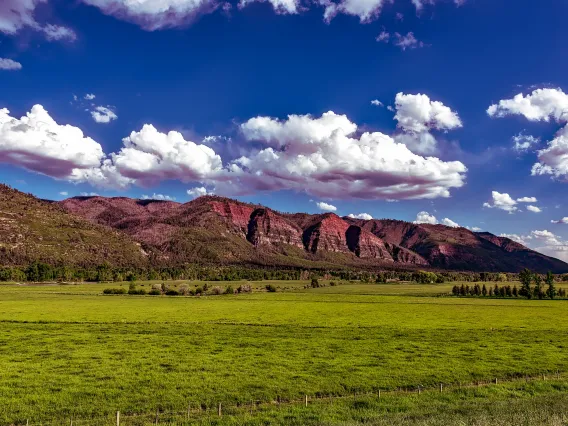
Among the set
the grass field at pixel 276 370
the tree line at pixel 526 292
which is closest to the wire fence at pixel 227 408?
the grass field at pixel 276 370

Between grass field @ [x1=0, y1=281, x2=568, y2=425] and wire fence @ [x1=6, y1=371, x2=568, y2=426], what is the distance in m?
0.20

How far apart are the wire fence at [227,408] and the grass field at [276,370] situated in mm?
196

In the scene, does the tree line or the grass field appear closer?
the grass field

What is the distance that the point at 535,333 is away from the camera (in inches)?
2156

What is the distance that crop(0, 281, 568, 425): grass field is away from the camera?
79.2ft

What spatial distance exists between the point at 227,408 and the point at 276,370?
834cm

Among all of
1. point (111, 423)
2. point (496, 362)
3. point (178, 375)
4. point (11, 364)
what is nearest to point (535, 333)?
point (496, 362)

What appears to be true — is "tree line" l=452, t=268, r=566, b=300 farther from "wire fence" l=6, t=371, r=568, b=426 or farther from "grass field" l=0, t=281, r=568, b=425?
"wire fence" l=6, t=371, r=568, b=426

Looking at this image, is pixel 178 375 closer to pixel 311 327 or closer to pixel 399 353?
pixel 399 353

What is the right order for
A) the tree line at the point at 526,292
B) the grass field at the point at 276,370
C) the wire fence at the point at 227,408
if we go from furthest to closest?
the tree line at the point at 526,292 → the grass field at the point at 276,370 → the wire fence at the point at 227,408

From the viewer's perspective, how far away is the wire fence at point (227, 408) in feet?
75.0

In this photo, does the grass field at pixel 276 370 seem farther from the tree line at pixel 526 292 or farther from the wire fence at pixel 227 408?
the tree line at pixel 526 292

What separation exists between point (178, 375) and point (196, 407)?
22.8 ft

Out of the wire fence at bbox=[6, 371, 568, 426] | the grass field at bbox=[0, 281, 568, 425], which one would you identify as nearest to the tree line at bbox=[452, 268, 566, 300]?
the grass field at bbox=[0, 281, 568, 425]
